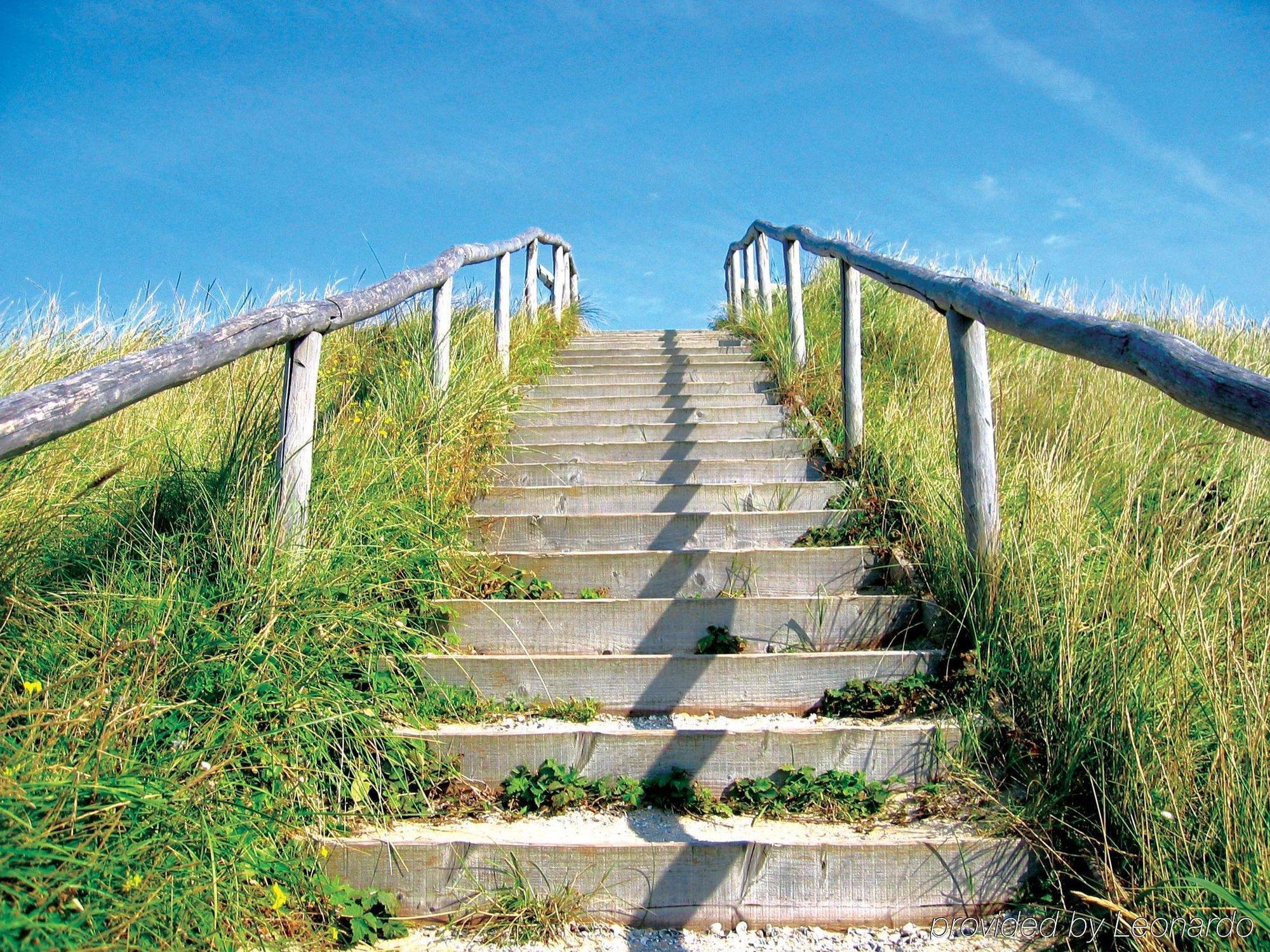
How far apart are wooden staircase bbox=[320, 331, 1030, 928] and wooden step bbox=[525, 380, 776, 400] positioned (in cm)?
117

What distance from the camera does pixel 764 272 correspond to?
897 cm

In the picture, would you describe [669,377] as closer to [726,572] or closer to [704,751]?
[726,572]

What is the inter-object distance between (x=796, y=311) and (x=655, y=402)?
46.5 inches

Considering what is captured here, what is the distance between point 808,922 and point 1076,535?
146cm

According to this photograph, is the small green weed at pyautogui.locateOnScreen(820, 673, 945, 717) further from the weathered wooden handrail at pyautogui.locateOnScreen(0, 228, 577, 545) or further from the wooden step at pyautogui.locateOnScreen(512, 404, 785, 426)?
the wooden step at pyautogui.locateOnScreen(512, 404, 785, 426)

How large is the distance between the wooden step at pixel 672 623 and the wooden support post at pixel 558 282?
632cm

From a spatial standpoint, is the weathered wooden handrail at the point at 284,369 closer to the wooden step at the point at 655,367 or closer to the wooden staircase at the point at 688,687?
the wooden staircase at the point at 688,687

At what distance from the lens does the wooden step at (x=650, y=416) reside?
590 cm

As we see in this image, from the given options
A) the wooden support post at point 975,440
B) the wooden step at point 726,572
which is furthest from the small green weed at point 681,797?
the wooden support post at point 975,440

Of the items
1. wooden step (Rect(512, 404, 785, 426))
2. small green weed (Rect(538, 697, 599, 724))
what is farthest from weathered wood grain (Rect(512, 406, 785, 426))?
small green weed (Rect(538, 697, 599, 724))

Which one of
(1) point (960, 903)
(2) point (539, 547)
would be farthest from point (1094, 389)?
(1) point (960, 903)

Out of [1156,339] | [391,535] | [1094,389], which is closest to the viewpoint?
[1156,339]

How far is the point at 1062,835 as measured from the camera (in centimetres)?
238

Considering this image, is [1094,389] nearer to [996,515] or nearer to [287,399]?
[996,515]
